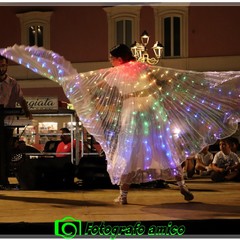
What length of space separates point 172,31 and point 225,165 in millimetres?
11523

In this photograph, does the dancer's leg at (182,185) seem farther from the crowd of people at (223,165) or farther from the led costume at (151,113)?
the crowd of people at (223,165)

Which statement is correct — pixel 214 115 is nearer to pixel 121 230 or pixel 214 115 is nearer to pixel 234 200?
pixel 234 200

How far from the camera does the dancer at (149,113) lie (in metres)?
4.79

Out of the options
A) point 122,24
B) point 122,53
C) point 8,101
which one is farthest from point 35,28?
point 122,53

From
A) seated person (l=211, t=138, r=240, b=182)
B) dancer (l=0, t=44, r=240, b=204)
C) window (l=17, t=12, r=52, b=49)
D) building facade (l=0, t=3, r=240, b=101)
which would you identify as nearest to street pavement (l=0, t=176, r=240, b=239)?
dancer (l=0, t=44, r=240, b=204)

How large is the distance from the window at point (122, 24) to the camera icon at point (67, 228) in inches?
594

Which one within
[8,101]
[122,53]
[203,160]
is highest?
[122,53]

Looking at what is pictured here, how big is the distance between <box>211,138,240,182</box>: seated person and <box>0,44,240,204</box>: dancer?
2.64 m

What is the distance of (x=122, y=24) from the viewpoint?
62.0ft

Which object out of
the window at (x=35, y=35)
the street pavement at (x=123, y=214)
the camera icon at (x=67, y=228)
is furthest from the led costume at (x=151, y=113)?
the window at (x=35, y=35)

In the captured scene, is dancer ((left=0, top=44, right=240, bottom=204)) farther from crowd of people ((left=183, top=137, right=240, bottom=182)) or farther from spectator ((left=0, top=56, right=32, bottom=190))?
crowd of people ((left=183, top=137, right=240, bottom=182))

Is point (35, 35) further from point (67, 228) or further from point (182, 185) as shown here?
point (67, 228)

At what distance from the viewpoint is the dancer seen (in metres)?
4.79

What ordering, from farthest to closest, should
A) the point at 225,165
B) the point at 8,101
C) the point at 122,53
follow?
1. the point at 225,165
2. the point at 8,101
3. the point at 122,53
